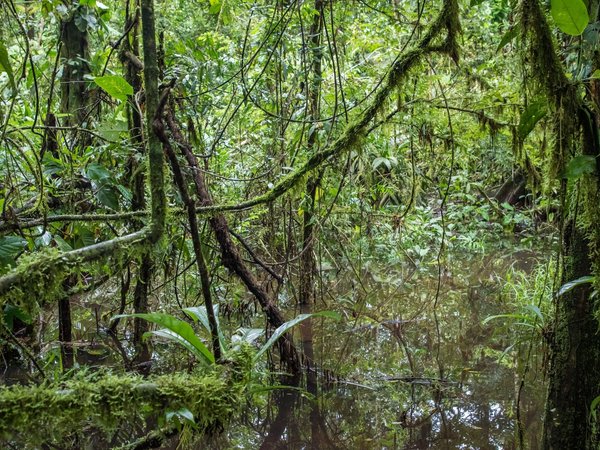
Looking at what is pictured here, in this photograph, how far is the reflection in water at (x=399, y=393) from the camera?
102 inches

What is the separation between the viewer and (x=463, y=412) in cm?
277

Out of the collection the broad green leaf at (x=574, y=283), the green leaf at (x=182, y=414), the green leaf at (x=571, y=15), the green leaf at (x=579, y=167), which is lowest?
the green leaf at (x=182, y=414)

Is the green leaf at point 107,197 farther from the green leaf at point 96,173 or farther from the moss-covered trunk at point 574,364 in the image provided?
the moss-covered trunk at point 574,364

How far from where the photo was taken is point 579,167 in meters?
1.58

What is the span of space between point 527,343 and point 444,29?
2252 mm

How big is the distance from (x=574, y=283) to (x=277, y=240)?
299 centimetres

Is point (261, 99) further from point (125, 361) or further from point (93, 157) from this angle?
point (125, 361)

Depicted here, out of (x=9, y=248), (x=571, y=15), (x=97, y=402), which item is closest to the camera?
(x=97, y=402)

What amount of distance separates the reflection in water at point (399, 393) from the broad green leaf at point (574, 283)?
41.2 inches

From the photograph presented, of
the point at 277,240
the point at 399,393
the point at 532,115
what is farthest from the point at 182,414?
the point at 277,240

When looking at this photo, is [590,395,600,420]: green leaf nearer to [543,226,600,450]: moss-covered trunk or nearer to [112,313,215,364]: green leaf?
[543,226,600,450]: moss-covered trunk

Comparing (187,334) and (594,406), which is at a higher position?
(187,334)

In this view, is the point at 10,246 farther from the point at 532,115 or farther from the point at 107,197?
the point at 532,115

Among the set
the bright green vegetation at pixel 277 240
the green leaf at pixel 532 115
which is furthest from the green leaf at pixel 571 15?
the green leaf at pixel 532 115
